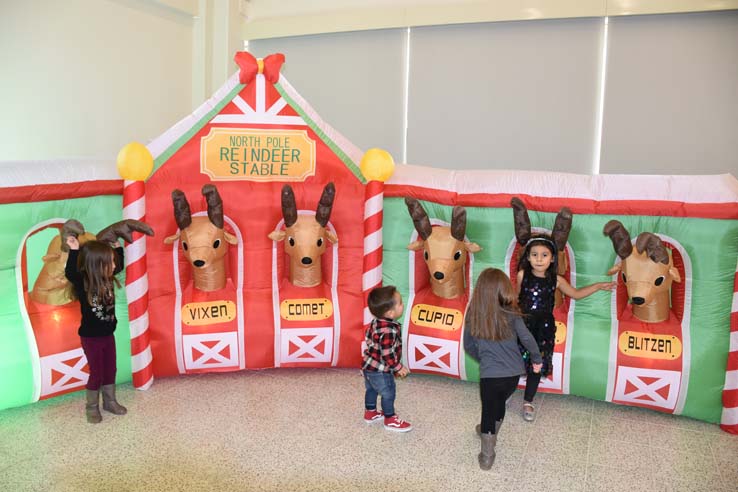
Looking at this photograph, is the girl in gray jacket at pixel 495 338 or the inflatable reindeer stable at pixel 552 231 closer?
the girl in gray jacket at pixel 495 338

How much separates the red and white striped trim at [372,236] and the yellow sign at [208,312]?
2.67 feet

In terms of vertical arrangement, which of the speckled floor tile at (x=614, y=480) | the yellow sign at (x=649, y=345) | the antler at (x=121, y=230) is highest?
the antler at (x=121, y=230)

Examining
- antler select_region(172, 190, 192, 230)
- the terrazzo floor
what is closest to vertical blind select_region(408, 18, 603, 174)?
the terrazzo floor

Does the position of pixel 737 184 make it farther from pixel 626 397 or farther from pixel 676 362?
pixel 626 397

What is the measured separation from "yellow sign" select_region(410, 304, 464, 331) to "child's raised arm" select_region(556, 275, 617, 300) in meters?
0.61

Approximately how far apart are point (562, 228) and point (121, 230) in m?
2.32

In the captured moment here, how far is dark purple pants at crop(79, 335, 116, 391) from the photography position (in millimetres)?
3203

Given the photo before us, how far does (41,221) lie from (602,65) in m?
4.76

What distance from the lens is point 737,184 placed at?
335 centimetres

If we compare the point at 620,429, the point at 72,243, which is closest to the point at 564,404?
the point at 620,429

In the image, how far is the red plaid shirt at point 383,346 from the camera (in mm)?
3043

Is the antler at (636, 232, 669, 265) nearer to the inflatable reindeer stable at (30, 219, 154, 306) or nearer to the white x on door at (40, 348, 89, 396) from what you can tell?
the inflatable reindeer stable at (30, 219, 154, 306)

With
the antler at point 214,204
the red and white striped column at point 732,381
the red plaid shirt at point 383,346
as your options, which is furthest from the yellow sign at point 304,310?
the red and white striped column at point 732,381

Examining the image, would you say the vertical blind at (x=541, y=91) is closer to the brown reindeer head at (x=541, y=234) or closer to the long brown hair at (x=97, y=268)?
the brown reindeer head at (x=541, y=234)
